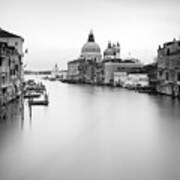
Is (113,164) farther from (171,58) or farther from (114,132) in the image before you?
(171,58)

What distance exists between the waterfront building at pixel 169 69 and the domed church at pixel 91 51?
4651cm

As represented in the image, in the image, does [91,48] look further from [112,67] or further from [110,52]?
[112,67]

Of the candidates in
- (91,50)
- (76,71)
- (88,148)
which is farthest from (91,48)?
(88,148)

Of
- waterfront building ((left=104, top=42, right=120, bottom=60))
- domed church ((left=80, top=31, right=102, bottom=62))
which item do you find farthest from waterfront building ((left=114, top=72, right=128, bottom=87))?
domed church ((left=80, top=31, right=102, bottom=62))

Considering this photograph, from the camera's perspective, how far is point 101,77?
5347cm

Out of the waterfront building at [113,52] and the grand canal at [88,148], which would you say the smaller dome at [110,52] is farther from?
the grand canal at [88,148]

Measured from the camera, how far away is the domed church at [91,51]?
75.1 m

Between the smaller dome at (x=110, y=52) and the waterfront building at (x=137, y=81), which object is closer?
the waterfront building at (x=137, y=81)

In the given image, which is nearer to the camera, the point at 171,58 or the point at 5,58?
the point at 5,58

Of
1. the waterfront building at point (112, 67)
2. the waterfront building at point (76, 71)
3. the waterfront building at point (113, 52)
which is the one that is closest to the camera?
the waterfront building at point (112, 67)

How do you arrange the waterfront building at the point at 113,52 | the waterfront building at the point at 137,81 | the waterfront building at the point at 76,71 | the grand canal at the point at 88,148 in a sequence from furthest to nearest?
the waterfront building at the point at 76,71
the waterfront building at the point at 113,52
the waterfront building at the point at 137,81
the grand canal at the point at 88,148

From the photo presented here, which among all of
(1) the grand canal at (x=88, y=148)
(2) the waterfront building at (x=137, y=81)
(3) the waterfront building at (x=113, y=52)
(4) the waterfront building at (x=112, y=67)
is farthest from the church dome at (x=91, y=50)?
(1) the grand canal at (x=88, y=148)

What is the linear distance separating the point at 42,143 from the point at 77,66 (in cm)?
6600

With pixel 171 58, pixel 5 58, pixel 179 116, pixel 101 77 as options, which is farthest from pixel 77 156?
pixel 101 77
